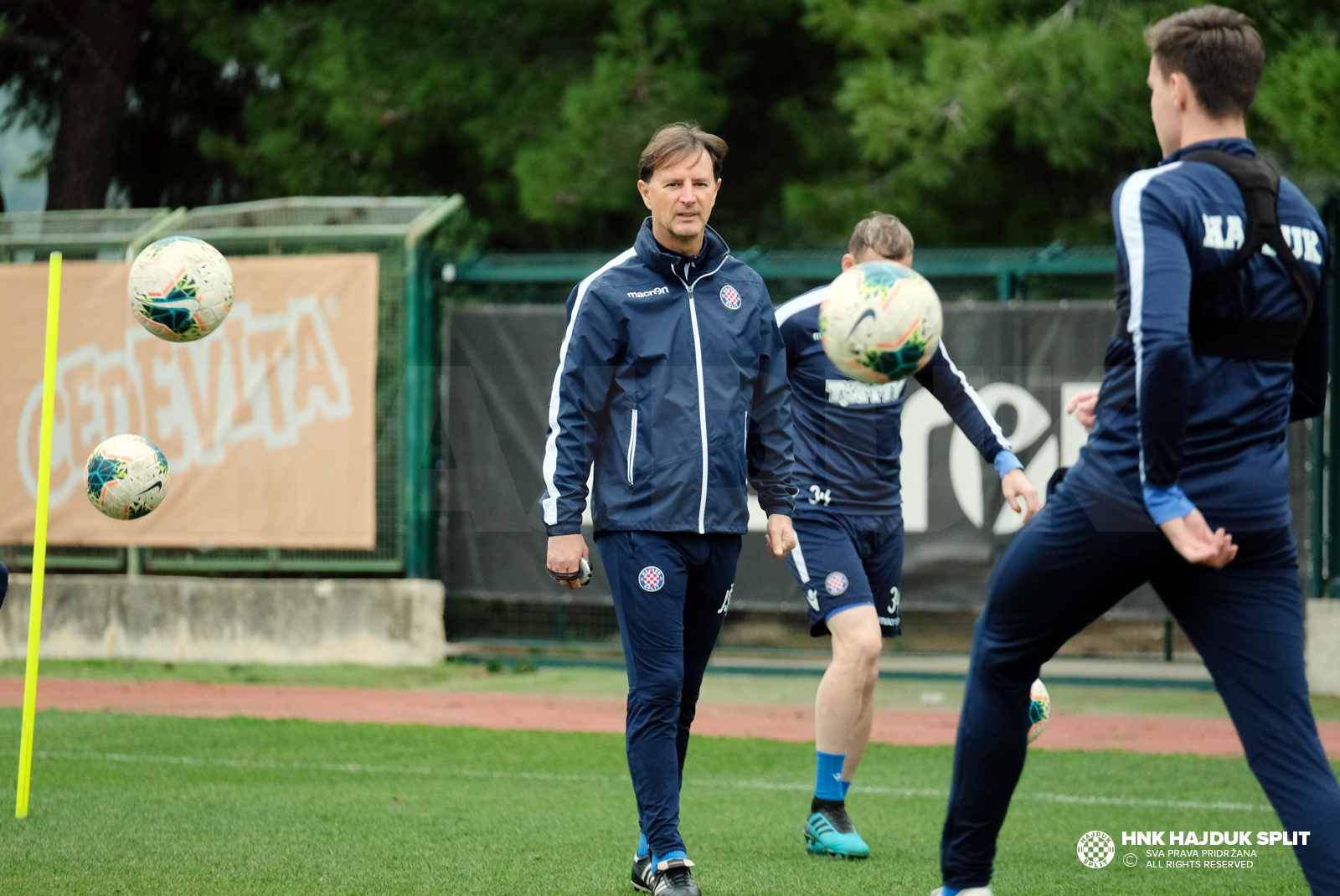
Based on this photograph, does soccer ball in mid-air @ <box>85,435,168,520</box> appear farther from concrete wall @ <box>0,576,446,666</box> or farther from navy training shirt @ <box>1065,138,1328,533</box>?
concrete wall @ <box>0,576,446,666</box>

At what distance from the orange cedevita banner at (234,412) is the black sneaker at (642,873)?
7.35m

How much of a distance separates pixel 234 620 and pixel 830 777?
7385 mm

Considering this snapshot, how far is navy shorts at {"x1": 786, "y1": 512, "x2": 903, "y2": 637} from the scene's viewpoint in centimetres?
607

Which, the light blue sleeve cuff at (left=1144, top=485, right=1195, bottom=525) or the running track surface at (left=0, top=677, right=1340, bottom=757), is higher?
the light blue sleeve cuff at (left=1144, top=485, right=1195, bottom=525)

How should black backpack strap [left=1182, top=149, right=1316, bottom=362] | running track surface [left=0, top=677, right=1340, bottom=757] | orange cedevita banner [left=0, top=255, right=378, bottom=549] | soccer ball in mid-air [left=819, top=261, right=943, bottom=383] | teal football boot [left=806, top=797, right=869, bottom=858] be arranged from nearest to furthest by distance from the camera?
black backpack strap [left=1182, top=149, right=1316, bottom=362] → soccer ball in mid-air [left=819, top=261, right=943, bottom=383] → teal football boot [left=806, top=797, right=869, bottom=858] → running track surface [left=0, top=677, right=1340, bottom=757] → orange cedevita banner [left=0, top=255, right=378, bottom=549]

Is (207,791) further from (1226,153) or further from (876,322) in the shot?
(1226,153)

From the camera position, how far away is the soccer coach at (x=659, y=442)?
489 cm

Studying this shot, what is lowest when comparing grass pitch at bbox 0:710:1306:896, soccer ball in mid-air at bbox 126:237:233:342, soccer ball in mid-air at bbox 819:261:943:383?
grass pitch at bbox 0:710:1306:896

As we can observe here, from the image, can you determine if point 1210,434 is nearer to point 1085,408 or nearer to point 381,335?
point 1085,408

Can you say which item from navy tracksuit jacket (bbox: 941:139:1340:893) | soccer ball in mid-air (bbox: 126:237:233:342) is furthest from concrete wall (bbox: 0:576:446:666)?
navy tracksuit jacket (bbox: 941:139:1340:893)

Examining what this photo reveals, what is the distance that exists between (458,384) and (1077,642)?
17.1 feet

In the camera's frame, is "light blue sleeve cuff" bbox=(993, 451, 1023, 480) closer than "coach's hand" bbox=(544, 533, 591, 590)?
No

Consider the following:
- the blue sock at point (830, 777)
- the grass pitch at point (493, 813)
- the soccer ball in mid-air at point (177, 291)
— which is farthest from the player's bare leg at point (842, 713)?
the soccer ball in mid-air at point (177, 291)

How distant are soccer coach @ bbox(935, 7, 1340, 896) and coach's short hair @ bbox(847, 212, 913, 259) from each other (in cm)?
209
